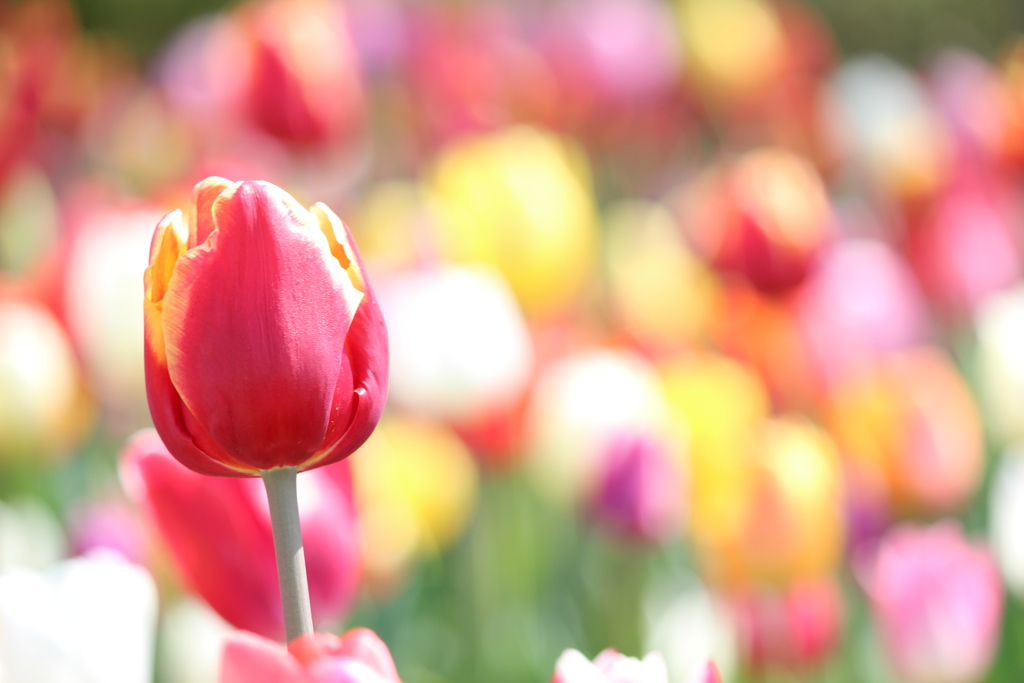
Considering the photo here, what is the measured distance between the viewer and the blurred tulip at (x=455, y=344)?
39.1 inches

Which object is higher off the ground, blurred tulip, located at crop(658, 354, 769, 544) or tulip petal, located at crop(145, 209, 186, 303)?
tulip petal, located at crop(145, 209, 186, 303)

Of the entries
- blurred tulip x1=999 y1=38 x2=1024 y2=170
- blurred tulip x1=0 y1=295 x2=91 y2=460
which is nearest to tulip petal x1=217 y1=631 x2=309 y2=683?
blurred tulip x1=0 y1=295 x2=91 y2=460

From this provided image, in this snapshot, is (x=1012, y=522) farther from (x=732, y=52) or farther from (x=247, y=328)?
(x=732, y=52)

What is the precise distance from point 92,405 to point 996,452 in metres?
1.07

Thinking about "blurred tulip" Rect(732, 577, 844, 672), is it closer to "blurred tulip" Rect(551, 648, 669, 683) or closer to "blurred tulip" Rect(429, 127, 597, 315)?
"blurred tulip" Rect(429, 127, 597, 315)

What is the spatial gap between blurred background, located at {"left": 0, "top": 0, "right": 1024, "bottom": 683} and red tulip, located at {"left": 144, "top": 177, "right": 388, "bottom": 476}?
154mm

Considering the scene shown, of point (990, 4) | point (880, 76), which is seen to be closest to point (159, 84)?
point (880, 76)

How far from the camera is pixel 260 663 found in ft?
1.00

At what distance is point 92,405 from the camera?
115cm

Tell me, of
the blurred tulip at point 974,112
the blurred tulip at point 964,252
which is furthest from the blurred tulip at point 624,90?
the blurred tulip at point 964,252

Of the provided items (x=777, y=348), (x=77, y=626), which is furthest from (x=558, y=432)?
(x=77, y=626)

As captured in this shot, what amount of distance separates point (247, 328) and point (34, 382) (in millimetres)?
761

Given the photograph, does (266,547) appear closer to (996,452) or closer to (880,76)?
(996,452)

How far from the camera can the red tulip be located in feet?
1.16
